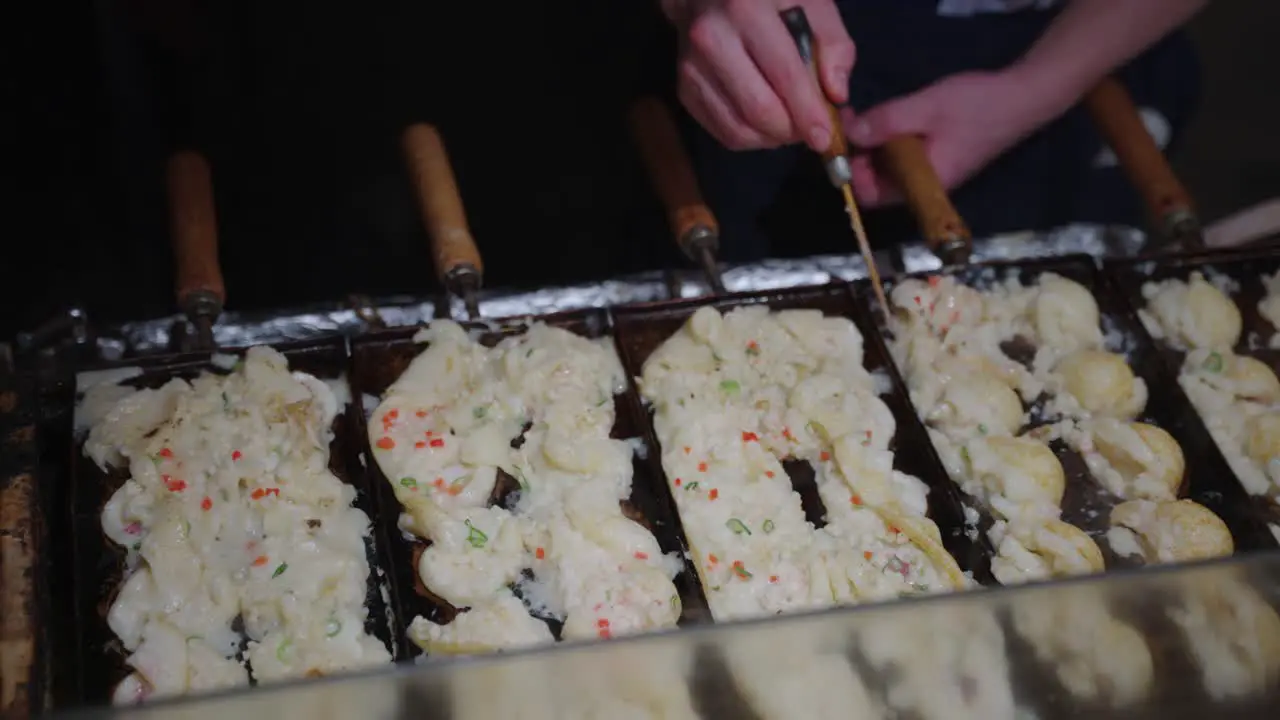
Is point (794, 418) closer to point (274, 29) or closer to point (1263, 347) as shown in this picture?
point (1263, 347)

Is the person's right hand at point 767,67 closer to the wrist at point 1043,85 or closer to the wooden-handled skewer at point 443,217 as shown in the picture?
the wooden-handled skewer at point 443,217

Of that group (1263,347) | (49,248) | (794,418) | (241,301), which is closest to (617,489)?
(794,418)

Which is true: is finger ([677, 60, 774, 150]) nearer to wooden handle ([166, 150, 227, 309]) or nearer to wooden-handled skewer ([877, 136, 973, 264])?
wooden-handled skewer ([877, 136, 973, 264])

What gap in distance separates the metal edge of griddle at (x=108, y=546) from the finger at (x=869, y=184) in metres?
1.26

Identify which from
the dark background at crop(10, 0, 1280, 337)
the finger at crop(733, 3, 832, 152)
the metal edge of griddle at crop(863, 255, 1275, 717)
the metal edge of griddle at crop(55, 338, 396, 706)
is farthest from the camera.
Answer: the dark background at crop(10, 0, 1280, 337)

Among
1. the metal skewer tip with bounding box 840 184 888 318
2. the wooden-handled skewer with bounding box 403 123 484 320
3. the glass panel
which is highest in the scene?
the wooden-handled skewer with bounding box 403 123 484 320

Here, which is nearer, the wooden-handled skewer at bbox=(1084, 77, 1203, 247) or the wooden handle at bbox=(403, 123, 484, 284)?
the wooden handle at bbox=(403, 123, 484, 284)

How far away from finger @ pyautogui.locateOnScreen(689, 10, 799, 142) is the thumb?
0.50 m

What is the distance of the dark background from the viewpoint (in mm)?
3191

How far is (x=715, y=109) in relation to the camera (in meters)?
2.38

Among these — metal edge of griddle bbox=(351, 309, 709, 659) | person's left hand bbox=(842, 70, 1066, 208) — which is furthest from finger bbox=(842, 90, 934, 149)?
metal edge of griddle bbox=(351, 309, 709, 659)

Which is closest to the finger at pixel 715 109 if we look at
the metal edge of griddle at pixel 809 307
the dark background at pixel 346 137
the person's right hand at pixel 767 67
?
the person's right hand at pixel 767 67

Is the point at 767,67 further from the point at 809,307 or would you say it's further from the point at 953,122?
the point at 953,122

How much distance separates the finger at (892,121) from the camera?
272 centimetres
